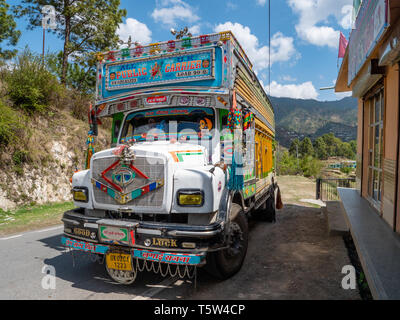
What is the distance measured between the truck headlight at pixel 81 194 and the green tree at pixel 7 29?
1771 centimetres

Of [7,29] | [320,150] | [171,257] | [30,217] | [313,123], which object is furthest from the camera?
[313,123]

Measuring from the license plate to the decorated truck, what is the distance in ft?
0.04

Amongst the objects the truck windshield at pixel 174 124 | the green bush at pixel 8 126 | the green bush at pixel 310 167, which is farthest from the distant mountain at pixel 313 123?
the truck windshield at pixel 174 124

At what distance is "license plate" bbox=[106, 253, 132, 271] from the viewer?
3.32 metres

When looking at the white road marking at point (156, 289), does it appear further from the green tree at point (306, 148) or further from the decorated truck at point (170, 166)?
the green tree at point (306, 148)

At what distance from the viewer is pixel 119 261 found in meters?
3.37

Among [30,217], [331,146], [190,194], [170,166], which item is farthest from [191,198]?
[331,146]

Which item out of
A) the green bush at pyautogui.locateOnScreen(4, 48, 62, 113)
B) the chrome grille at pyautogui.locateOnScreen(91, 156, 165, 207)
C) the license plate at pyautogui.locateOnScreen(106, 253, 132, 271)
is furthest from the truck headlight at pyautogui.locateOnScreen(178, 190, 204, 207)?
the green bush at pyautogui.locateOnScreen(4, 48, 62, 113)

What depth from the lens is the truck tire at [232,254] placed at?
139 inches

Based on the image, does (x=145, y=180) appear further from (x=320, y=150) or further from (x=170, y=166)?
(x=320, y=150)

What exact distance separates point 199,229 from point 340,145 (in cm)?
12065

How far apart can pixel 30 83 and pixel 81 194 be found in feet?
30.0

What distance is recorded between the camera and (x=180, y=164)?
3580mm
